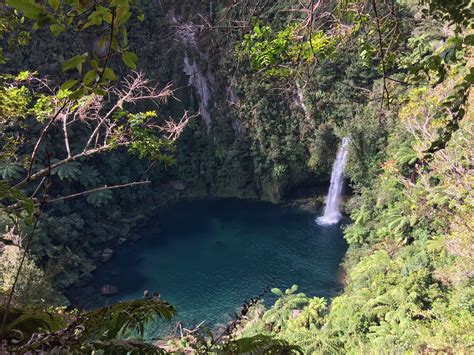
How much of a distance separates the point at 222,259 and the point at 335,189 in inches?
268

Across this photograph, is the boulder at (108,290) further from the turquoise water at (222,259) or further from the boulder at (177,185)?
the boulder at (177,185)

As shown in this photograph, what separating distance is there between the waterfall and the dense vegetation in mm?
625

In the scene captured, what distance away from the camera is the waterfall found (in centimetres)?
1900

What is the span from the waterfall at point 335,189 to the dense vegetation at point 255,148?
62 centimetres

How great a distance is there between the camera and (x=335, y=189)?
1975cm

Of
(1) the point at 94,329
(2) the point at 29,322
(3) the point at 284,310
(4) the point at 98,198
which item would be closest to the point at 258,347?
(1) the point at 94,329

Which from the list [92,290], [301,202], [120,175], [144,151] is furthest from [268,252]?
[144,151]

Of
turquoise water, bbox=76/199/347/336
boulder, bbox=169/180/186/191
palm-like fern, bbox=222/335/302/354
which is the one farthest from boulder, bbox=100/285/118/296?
palm-like fern, bbox=222/335/302/354

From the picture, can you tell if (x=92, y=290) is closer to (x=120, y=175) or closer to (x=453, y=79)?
(x=120, y=175)

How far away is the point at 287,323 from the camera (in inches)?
440

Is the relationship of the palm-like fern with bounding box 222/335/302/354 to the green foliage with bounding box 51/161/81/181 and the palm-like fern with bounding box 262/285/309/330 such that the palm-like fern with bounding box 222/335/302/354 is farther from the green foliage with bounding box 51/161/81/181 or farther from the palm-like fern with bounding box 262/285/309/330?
the green foliage with bounding box 51/161/81/181

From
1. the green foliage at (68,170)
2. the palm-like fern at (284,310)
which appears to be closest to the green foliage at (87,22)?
the palm-like fern at (284,310)

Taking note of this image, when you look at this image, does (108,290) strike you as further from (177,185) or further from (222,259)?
(177,185)

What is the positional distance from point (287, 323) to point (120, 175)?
13097 millimetres
